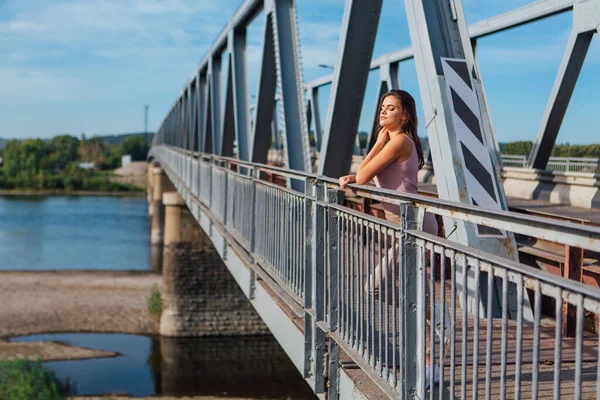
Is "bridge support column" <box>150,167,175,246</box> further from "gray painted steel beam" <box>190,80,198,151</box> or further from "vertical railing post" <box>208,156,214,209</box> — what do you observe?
"vertical railing post" <box>208,156,214,209</box>

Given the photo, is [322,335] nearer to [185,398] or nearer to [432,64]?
[432,64]

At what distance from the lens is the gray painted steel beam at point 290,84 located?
959 cm

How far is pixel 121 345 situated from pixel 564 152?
16452 millimetres

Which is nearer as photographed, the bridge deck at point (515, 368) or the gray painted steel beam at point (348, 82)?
the bridge deck at point (515, 368)

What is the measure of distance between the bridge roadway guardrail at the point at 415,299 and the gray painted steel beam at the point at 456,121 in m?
0.27

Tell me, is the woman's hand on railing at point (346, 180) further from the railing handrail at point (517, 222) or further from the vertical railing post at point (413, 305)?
the vertical railing post at point (413, 305)

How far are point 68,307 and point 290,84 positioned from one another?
2202cm

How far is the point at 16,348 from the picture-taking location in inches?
965

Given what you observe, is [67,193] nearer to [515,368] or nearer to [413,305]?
[413,305]

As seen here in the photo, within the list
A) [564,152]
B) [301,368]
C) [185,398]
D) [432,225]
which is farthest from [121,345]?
[432,225]

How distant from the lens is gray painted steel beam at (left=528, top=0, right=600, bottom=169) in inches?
448

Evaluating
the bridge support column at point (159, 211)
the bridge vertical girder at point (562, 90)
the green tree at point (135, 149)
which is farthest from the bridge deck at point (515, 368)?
the green tree at point (135, 149)

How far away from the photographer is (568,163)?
2130 cm


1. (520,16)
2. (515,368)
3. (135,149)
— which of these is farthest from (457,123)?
(135,149)
